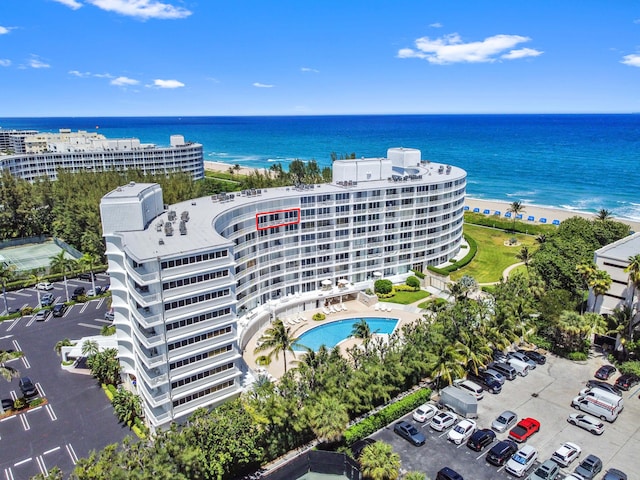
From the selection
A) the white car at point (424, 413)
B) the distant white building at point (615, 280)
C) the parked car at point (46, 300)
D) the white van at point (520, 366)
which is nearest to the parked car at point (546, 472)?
the white car at point (424, 413)

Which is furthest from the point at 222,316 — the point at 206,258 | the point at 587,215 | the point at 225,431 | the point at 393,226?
the point at 587,215

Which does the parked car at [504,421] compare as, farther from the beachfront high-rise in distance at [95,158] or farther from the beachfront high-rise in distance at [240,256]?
the beachfront high-rise in distance at [95,158]

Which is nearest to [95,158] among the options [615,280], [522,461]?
[615,280]

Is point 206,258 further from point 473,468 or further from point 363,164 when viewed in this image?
point 363,164

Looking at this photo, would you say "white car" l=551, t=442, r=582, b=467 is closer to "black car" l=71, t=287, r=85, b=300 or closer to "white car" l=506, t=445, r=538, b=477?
"white car" l=506, t=445, r=538, b=477

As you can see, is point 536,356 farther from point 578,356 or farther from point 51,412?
point 51,412

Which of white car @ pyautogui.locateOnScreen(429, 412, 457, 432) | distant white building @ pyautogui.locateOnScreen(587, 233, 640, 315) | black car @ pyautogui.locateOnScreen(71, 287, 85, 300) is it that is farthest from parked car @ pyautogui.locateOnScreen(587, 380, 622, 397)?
black car @ pyautogui.locateOnScreen(71, 287, 85, 300)
